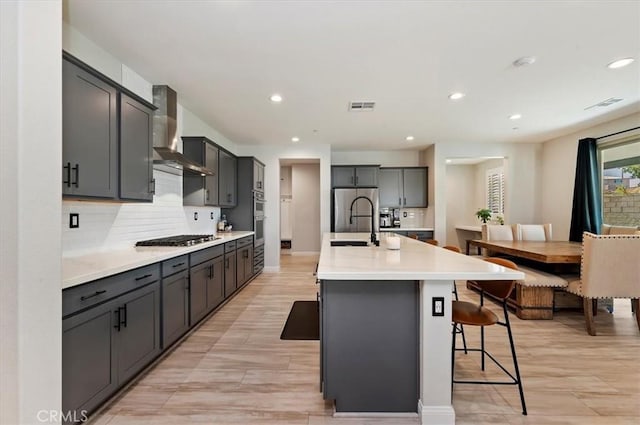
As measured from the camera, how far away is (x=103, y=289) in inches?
68.6

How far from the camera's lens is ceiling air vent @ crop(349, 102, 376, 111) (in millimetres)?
3796

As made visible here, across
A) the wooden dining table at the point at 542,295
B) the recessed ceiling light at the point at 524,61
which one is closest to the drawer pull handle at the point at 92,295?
the recessed ceiling light at the point at 524,61

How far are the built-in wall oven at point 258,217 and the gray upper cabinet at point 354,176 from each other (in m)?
1.64

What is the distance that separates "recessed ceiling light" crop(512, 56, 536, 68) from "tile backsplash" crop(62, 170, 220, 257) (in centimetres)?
388

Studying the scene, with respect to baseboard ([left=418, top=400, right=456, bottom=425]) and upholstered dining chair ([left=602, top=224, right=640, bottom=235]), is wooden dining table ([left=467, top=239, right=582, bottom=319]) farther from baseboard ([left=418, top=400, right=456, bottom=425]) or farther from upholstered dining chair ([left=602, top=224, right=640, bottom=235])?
baseboard ([left=418, top=400, right=456, bottom=425])

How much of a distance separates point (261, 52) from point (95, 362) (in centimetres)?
255

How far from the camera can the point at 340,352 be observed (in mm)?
1760

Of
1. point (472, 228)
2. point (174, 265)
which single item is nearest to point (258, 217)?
point (174, 265)

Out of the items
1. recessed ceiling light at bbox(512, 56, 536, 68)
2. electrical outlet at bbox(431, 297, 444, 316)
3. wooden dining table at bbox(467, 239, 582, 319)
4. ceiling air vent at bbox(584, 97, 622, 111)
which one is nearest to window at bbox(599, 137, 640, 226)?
ceiling air vent at bbox(584, 97, 622, 111)

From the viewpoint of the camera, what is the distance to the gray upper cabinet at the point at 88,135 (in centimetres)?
178

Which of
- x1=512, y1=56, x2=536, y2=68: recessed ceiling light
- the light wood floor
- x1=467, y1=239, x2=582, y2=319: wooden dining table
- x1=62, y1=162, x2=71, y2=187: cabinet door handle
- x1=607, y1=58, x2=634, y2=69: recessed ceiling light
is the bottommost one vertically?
the light wood floor

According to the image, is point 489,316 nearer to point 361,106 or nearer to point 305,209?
point 361,106

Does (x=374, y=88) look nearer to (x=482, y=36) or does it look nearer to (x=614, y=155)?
(x=482, y=36)

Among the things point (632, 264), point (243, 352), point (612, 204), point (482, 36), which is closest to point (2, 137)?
point (243, 352)
